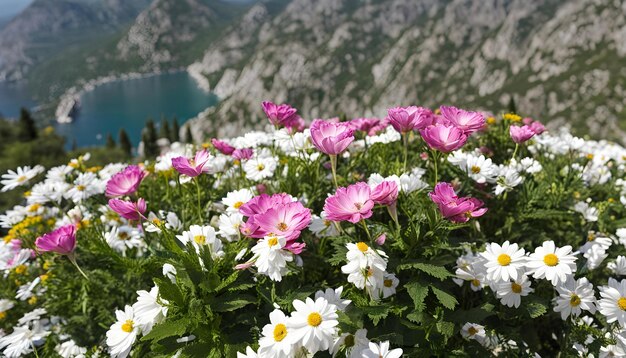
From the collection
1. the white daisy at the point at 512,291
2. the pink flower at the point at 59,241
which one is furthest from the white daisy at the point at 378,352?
the pink flower at the point at 59,241

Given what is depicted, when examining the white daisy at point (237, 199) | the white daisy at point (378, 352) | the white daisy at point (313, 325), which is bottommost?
the white daisy at point (378, 352)

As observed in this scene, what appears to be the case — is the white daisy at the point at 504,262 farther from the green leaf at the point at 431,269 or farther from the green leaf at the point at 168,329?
the green leaf at the point at 168,329

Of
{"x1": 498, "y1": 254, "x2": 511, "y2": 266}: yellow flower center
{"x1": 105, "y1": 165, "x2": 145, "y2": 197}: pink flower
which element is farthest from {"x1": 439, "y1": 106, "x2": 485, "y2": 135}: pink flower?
{"x1": 105, "y1": 165, "x2": 145, "y2": 197}: pink flower

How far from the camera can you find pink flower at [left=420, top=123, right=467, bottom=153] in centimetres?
217

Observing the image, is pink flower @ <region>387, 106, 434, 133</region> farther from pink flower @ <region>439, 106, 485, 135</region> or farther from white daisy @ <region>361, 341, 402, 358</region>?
white daisy @ <region>361, 341, 402, 358</region>

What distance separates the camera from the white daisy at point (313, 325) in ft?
5.76

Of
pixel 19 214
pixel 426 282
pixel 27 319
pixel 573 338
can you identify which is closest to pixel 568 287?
pixel 573 338

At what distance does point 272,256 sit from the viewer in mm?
1955

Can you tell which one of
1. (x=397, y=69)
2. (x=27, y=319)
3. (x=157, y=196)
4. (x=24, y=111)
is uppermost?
(x=157, y=196)

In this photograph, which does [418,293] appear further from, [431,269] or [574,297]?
[574,297]

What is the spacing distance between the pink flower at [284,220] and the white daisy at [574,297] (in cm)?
171

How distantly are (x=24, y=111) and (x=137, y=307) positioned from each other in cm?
6673

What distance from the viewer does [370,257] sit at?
Result: 1.98 meters

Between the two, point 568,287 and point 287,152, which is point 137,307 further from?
point 568,287
